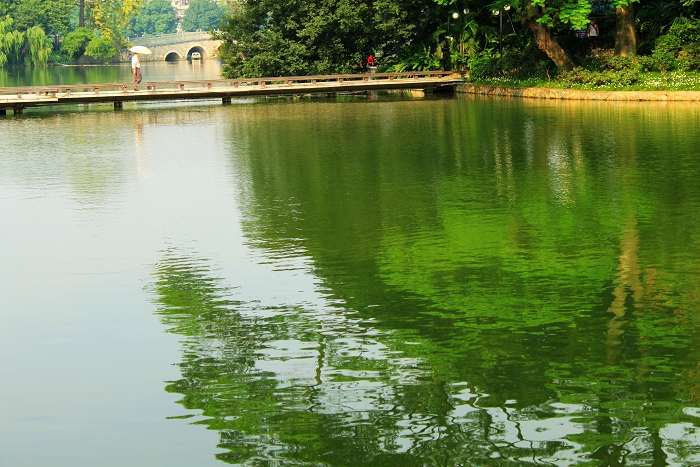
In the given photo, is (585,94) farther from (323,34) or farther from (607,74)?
(323,34)

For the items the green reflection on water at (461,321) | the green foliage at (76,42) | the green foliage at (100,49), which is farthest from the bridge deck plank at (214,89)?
the green foliage at (76,42)

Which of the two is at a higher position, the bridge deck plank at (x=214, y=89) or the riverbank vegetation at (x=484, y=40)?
the riverbank vegetation at (x=484, y=40)

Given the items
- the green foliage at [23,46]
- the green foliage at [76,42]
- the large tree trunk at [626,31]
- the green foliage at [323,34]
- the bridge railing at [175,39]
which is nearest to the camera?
the large tree trunk at [626,31]

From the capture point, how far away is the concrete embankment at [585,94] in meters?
33.0

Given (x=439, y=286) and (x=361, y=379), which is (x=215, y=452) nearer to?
(x=361, y=379)

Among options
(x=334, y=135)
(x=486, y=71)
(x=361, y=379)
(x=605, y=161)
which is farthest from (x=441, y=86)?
(x=361, y=379)

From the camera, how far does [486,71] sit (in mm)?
41500

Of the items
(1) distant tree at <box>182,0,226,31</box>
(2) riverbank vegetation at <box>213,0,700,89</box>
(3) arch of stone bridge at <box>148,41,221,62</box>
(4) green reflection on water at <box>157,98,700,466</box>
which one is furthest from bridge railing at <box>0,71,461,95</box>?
(1) distant tree at <box>182,0,226,31</box>

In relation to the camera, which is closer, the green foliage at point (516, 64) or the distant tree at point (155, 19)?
the green foliage at point (516, 64)

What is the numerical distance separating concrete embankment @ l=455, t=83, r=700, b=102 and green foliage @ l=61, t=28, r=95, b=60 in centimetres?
7709

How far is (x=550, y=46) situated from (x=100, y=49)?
79.8 metres

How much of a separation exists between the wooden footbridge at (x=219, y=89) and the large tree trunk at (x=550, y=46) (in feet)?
17.1

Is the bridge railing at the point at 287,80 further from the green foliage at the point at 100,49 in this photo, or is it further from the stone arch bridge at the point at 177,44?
the stone arch bridge at the point at 177,44

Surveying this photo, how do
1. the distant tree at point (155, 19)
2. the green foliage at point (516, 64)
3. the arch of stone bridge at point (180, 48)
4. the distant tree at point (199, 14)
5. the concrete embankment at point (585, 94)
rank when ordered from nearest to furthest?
the concrete embankment at point (585, 94) < the green foliage at point (516, 64) < the arch of stone bridge at point (180, 48) < the distant tree at point (155, 19) < the distant tree at point (199, 14)
